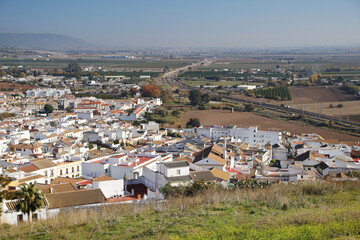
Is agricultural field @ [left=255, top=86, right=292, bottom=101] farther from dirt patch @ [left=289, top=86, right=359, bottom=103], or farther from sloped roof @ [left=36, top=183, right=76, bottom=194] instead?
sloped roof @ [left=36, top=183, right=76, bottom=194]

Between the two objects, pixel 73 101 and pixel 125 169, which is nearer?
pixel 125 169

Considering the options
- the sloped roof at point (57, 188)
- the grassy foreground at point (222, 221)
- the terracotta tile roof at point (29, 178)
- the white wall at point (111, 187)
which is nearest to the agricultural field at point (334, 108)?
the white wall at point (111, 187)

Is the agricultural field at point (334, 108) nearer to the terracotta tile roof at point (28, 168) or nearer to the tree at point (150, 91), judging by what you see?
the tree at point (150, 91)

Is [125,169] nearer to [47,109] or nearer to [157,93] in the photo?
[47,109]

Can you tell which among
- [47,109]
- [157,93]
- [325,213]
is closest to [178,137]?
[47,109]

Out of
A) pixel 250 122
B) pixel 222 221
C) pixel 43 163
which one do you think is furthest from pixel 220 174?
pixel 250 122

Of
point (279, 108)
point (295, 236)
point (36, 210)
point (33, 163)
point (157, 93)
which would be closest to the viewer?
point (295, 236)
